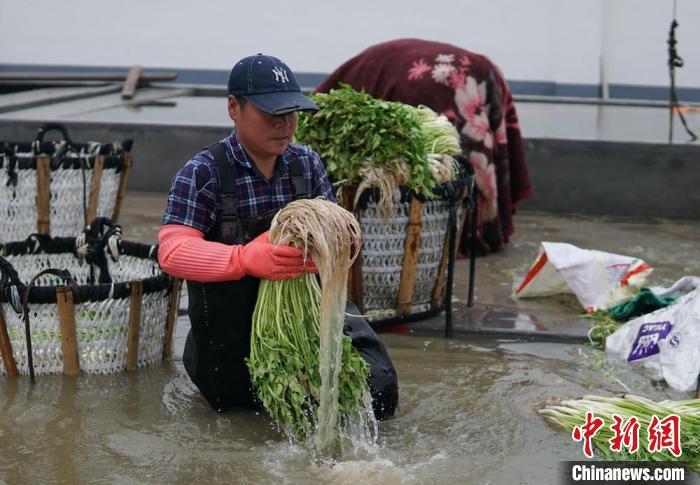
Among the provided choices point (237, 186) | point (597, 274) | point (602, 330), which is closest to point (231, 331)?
point (237, 186)

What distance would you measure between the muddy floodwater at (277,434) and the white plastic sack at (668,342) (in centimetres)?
9

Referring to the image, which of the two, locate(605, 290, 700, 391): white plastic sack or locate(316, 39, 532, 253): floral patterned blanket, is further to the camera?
locate(316, 39, 532, 253): floral patterned blanket

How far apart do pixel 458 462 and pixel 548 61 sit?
32.6ft

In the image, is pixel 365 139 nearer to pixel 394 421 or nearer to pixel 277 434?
pixel 394 421

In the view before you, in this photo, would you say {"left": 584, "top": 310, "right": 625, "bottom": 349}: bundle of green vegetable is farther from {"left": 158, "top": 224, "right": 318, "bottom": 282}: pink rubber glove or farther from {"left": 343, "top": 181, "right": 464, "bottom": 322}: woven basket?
{"left": 158, "top": 224, "right": 318, "bottom": 282}: pink rubber glove

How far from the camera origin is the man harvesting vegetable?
3707 millimetres

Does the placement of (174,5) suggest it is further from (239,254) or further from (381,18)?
(239,254)

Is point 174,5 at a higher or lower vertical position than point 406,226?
higher

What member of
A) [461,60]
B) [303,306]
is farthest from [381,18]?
[303,306]

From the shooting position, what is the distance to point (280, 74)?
384cm

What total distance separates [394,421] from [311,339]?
52 cm

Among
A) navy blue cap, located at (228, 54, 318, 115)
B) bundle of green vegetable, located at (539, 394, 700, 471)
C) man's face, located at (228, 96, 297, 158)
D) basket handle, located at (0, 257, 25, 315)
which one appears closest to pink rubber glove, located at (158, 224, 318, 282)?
man's face, located at (228, 96, 297, 158)

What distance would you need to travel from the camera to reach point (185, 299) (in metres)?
5.74

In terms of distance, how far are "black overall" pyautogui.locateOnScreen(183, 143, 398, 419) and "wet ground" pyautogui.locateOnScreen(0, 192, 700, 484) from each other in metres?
0.12
